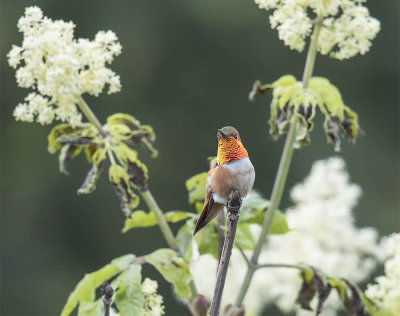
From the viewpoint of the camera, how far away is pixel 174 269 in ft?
6.24

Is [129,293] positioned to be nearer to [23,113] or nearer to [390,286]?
[23,113]

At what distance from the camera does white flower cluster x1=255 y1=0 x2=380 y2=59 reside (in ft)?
6.64

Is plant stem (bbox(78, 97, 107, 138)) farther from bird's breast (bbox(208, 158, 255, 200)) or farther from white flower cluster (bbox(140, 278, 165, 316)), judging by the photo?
bird's breast (bbox(208, 158, 255, 200))

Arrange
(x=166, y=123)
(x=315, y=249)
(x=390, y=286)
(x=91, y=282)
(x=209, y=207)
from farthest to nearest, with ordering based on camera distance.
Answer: (x=166, y=123) → (x=315, y=249) → (x=390, y=286) → (x=91, y=282) → (x=209, y=207)

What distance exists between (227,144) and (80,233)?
272 inches

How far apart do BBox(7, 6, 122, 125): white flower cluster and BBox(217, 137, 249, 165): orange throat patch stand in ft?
1.98

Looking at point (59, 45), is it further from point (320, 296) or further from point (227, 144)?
point (320, 296)

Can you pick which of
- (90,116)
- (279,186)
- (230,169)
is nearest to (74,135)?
(90,116)

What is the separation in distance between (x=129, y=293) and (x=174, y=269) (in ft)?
0.42

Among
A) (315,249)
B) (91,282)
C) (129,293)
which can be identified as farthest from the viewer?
(315,249)

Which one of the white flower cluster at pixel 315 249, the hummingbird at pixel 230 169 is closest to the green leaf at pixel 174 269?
the hummingbird at pixel 230 169

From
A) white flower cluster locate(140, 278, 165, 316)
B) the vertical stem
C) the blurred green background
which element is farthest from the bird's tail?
the blurred green background

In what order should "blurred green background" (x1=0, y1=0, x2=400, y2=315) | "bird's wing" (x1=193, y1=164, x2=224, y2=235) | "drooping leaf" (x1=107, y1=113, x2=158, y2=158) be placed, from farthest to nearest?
"blurred green background" (x1=0, y1=0, x2=400, y2=315) < "drooping leaf" (x1=107, y1=113, x2=158, y2=158) < "bird's wing" (x1=193, y1=164, x2=224, y2=235)

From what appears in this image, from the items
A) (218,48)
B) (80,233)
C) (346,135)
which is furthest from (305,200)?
(218,48)
